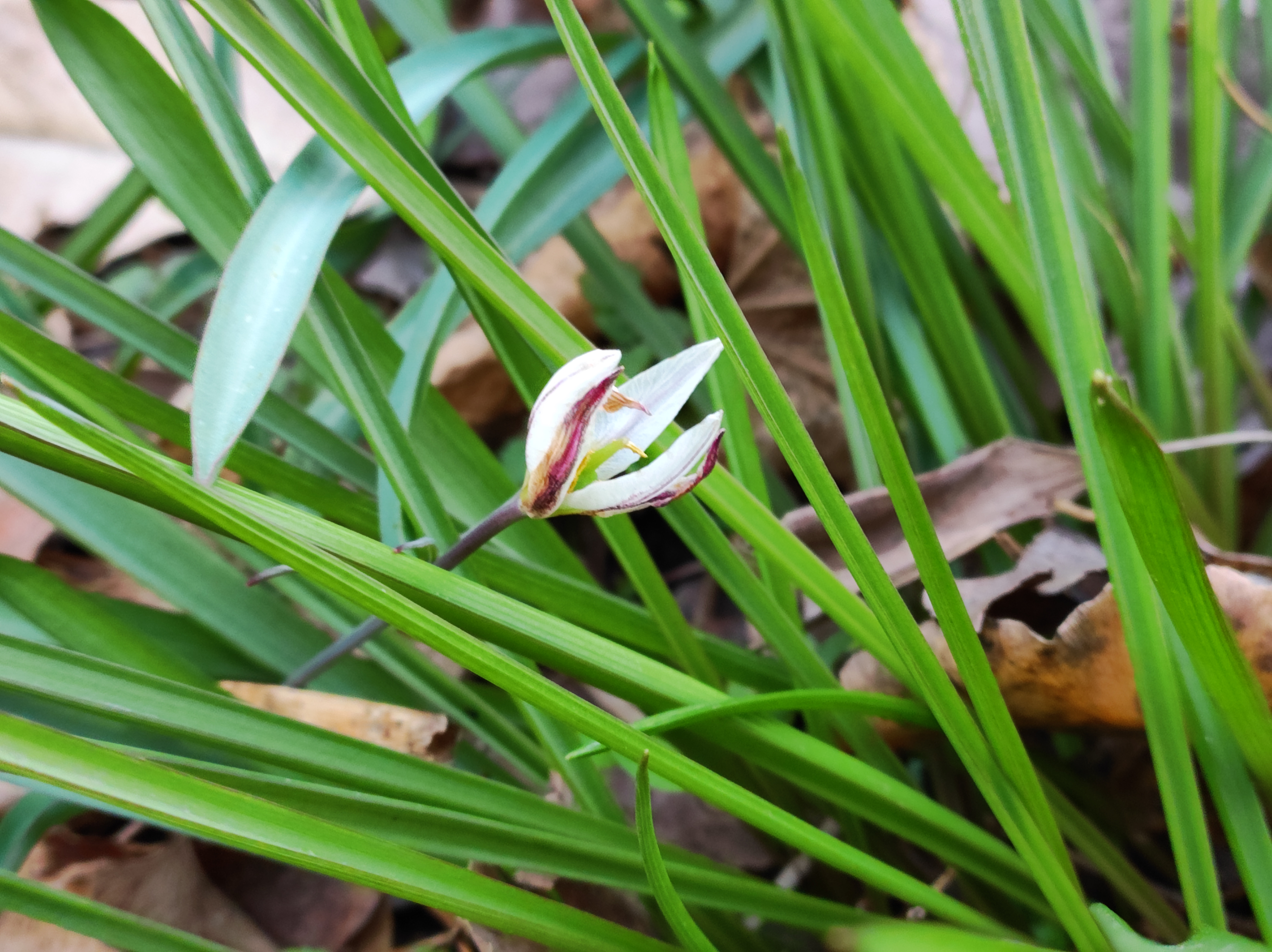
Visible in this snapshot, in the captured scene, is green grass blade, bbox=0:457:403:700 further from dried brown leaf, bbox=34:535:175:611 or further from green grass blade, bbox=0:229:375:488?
dried brown leaf, bbox=34:535:175:611

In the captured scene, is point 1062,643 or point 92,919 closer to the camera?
point 92,919

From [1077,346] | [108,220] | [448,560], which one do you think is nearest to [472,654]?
[448,560]

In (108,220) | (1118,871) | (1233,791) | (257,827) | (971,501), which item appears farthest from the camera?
(108,220)

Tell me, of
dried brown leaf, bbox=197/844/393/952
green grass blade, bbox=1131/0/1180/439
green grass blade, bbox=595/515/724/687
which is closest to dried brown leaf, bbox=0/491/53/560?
dried brown leaf, bbox=197/844/393/952

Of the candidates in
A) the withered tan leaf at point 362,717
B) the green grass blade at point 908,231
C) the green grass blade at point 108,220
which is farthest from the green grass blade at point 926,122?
the green grass blade at point 108,220

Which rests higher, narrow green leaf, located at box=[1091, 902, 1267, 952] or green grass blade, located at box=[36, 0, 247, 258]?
green grass blade, located at box=[36, 0, 247, 258]

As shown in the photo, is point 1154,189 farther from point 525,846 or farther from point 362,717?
point 362,717
